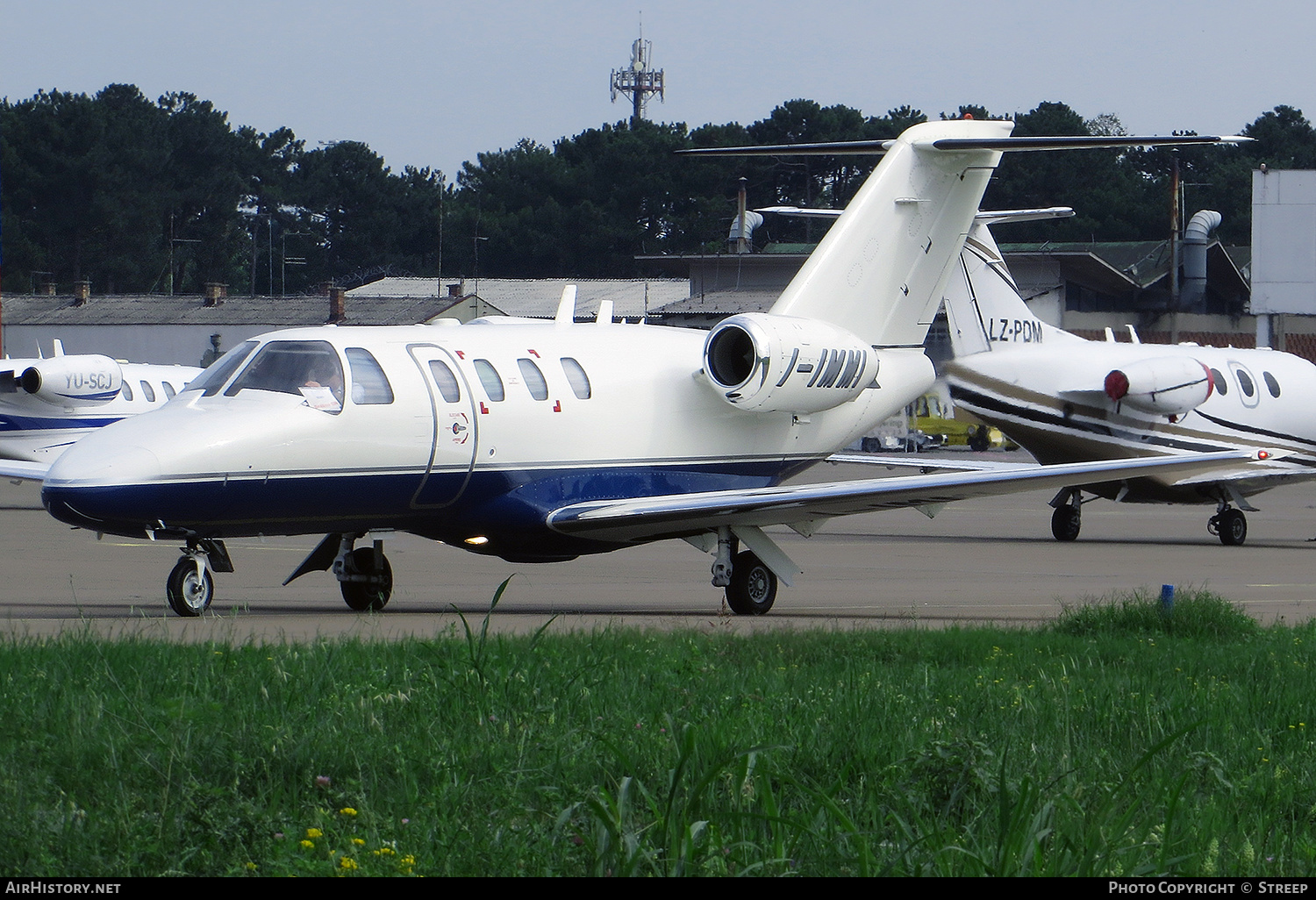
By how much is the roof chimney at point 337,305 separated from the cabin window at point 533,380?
6209cm

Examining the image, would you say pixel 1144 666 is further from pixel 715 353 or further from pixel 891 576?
pixel 891 576

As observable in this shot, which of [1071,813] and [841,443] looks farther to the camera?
[841,443]

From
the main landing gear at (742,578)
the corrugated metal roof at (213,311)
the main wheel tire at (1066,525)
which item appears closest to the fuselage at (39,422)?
the main wheel tire at (1066,525)

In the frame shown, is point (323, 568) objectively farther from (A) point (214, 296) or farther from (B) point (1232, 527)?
(A) point (214, 296)

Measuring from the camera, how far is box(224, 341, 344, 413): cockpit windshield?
13086mm

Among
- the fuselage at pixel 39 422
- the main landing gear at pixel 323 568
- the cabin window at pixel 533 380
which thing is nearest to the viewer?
the main landing gear at pixel 323 568

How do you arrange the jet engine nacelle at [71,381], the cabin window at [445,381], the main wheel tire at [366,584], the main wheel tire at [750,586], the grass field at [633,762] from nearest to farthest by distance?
the grass field at [633,762], the cabin window at [445,381], the main wheel tire at [366,584], the main wheel tire at [750,586], the jet engine nacelle at [71,381]

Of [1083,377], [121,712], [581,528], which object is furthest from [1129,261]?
[121,712]

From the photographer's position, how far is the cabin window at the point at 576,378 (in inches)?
587

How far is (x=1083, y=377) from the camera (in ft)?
82.3

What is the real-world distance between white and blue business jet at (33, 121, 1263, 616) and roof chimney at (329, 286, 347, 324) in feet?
197

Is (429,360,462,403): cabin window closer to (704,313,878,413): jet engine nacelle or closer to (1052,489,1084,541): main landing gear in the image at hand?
(704,313,878,413): jet engine nacelle

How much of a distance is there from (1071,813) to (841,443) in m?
11.7

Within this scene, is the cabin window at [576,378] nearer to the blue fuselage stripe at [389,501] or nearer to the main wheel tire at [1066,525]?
the blue fuselage stripe at [389,501]
